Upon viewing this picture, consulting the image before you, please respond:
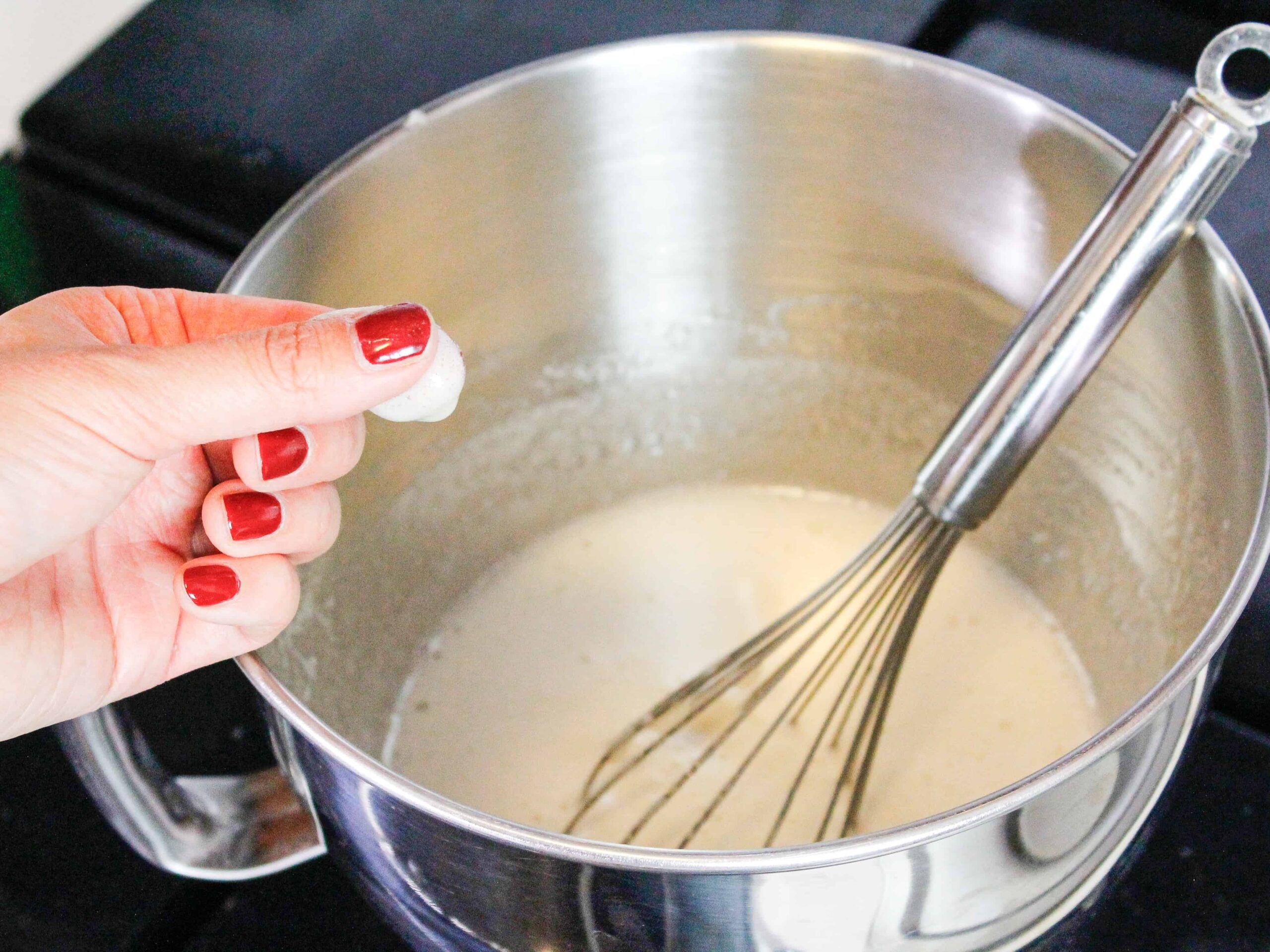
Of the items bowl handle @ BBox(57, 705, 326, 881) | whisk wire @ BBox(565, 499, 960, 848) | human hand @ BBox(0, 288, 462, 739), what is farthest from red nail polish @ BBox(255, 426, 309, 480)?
whisk wire @ BBox(565, 499, 960, 848)

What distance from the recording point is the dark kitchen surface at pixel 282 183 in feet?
1.81

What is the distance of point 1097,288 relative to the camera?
1.73 ft

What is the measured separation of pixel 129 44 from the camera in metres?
0.79

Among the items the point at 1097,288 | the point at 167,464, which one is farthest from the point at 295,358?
the point at 1097,288

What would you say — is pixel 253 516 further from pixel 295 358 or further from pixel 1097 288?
pixel 1097 288

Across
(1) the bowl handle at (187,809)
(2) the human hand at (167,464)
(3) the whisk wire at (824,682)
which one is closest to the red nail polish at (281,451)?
(2) the human hand at (167,464)

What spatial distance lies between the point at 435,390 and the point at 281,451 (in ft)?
0.23

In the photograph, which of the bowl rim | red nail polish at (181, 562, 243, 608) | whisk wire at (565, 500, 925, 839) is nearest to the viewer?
the bowl rim

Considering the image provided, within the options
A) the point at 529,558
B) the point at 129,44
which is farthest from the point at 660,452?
the point at 129,44

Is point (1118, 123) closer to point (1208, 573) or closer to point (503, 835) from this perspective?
point (1208, 573)

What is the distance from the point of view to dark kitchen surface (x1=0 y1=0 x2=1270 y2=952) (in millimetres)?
551

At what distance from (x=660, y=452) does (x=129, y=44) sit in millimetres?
406

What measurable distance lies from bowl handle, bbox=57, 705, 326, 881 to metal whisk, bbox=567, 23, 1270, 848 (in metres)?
0.16

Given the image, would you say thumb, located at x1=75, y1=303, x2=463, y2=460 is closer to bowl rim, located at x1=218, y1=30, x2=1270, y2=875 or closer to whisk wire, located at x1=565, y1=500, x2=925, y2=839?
bowl rim, located at x1=218, y1=30, x2=1270, y2=875
